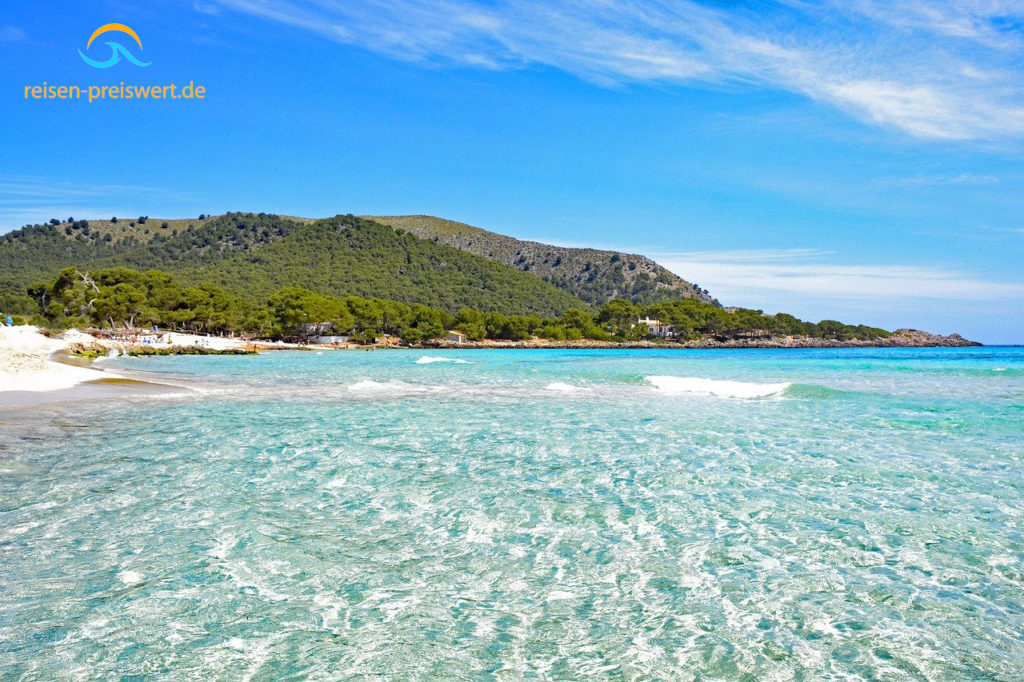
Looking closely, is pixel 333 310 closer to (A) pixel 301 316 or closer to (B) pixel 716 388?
(A) pixel 301 316

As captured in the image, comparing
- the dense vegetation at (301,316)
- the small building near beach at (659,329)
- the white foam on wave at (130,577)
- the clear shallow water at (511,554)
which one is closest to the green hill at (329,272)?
the dense vegetation at (301,316)

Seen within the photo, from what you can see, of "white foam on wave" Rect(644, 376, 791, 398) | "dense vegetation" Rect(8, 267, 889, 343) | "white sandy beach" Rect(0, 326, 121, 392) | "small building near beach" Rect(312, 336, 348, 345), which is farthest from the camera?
"small building near beach" Rect(312, 336, 348, 345)

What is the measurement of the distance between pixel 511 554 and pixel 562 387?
67.9 ft

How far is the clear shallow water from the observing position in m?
4.58

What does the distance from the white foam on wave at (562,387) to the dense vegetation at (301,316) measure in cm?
6567

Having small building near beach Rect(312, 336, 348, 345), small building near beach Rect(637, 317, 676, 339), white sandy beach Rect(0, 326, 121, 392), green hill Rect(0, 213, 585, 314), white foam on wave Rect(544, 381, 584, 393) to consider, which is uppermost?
green hill Rect(0, 213, 585, 314)

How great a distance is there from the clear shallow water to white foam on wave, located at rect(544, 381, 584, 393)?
37.4 feet

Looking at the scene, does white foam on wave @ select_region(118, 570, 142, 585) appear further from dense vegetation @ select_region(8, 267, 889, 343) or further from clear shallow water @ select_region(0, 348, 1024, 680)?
dense vegetation @ select_region(8, 267, 889, 343)

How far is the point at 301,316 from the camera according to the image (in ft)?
327

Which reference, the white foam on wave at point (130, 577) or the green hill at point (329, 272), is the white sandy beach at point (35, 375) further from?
the green hill at point (329, 272)

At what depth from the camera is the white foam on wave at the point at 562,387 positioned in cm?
2580

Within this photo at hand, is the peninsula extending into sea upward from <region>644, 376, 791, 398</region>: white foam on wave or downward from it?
upward

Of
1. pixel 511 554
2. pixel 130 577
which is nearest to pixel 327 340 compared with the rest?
pixel 130 577

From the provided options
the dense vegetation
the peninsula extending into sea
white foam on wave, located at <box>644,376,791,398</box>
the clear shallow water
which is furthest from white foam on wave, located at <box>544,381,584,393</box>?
the dense vegetation
